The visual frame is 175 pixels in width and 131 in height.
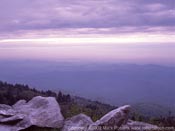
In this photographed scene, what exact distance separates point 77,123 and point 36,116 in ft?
5.11

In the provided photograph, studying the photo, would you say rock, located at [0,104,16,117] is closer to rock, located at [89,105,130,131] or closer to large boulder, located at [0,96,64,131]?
large boulder, located at [0,96,64,131]

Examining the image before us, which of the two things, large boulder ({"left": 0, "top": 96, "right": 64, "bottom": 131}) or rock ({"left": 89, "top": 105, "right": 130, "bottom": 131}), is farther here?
large boulder ({"left": 0, "top": 96, "right": 64, "bottom": 131})

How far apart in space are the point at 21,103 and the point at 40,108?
2.48m

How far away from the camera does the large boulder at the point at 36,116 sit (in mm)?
16141

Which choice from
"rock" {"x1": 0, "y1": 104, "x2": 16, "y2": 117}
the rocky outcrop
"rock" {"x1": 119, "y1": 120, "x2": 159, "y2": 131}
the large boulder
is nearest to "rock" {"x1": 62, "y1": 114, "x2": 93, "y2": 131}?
the rocky outcrop

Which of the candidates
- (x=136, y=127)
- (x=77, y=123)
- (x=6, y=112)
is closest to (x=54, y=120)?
(x=77, y=123)

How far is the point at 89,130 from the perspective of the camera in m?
14.4

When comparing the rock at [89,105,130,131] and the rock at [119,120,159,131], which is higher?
the rock at [89,105,130,131]

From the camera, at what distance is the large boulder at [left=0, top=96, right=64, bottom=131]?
16.1m

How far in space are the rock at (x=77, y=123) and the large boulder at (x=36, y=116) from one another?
0.97 feet

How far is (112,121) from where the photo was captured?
1480 cm

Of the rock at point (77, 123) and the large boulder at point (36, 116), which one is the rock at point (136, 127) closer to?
the rock at point (77, 123)

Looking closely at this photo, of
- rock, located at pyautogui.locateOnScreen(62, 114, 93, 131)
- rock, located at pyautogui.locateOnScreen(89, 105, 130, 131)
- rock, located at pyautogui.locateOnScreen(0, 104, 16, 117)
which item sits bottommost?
rock, located at pyautogui.locateOnScreen(62, 114, 93, 131)

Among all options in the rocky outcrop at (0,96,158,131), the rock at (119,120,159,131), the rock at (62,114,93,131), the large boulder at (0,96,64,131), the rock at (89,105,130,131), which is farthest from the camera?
the large boulder at (0,96,64,131)
